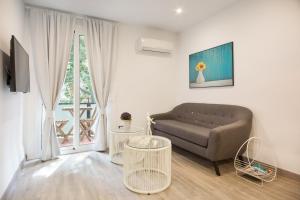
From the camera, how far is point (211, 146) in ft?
7.98

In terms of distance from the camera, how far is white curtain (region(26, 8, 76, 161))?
3.05m

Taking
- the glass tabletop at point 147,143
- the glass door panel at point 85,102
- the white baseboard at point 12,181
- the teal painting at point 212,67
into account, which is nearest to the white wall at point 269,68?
the teal painting at point 212,67

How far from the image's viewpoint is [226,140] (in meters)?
2.46

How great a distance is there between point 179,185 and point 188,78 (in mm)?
2449

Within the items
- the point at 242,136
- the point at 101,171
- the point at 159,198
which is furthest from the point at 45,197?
the point at 242,136

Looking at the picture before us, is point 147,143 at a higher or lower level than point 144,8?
lower

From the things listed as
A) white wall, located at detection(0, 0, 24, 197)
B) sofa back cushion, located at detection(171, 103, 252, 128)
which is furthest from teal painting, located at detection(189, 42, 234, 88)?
white wall, located at detection(0, 0, 24, 197)

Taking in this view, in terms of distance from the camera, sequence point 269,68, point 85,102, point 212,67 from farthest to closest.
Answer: point 85,102 → point 212,67 → point 269,68

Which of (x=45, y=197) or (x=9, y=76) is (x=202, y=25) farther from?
(x=45, y=197)

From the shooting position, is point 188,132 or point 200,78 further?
point 200,78

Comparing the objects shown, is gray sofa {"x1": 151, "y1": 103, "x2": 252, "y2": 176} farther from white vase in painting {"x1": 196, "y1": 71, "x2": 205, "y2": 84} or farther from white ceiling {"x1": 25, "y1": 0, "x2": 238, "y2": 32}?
white ceiling {"x1": 25, "y1": 0, "x2": 238, "y2": 32}

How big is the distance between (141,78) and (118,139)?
5.09 feet

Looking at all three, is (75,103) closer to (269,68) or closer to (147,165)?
(147,165)

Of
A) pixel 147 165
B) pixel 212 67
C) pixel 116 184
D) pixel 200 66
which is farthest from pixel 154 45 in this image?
pixel 116 184
